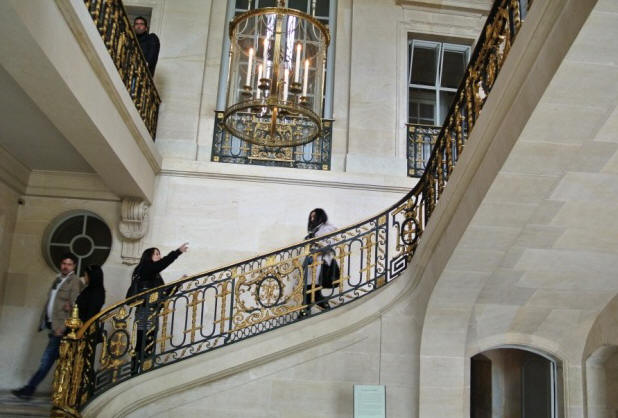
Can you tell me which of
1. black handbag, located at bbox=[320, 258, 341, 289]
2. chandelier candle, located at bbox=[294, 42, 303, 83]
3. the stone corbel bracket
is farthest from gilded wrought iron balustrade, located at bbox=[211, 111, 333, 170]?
chandelier candle, located at bbox=[294, 42, 303, 83]

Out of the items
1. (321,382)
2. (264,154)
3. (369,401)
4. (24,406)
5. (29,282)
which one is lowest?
(24,406)

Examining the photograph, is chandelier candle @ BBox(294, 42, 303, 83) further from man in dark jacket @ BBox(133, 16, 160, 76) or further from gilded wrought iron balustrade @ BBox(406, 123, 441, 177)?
gilded wrought iron balustrade @ BBox(406, 123, 441, 177)

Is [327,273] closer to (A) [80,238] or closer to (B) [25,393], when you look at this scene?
(B) [25,393]

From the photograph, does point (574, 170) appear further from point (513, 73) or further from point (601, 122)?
point (513, 73)

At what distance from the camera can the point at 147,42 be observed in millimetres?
7527

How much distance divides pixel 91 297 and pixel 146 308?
24.0 inches

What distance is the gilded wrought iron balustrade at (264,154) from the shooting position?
8000 millimetres

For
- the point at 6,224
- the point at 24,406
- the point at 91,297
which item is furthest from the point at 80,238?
the point at 24,406

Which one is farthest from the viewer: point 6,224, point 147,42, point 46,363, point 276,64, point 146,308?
point 147,42

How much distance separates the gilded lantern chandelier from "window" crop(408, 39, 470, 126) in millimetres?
3536

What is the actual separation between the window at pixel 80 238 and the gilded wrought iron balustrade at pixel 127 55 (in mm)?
1265

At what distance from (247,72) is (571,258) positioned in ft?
9.71

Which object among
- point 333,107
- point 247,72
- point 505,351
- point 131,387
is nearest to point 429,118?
point 333,107

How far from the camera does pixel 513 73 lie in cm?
376
